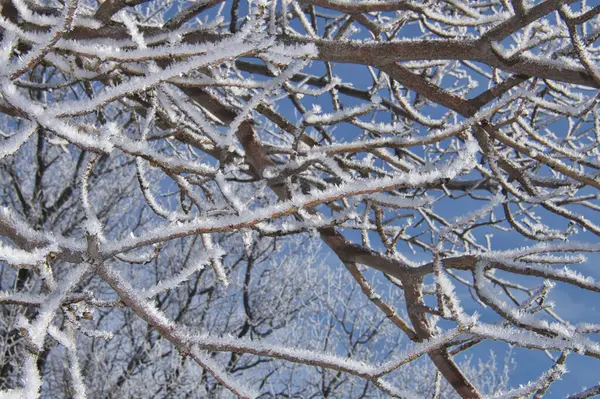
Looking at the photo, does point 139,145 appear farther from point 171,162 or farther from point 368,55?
point 368,55

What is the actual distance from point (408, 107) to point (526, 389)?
3.73ft

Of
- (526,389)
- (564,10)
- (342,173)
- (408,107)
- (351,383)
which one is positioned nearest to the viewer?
(526,389)

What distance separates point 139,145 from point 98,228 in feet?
0.86

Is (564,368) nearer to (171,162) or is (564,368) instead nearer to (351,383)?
(171,162)

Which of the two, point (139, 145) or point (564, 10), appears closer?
point (139, 145)

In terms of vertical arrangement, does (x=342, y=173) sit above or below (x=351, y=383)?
below

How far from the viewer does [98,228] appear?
106 centimetres

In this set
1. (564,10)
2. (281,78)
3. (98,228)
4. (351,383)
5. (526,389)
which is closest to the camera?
(98,228)

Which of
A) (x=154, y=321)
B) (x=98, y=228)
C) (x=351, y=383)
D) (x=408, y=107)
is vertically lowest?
(x=154, y=321)

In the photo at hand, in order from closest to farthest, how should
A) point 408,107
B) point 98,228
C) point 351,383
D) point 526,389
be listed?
point 98,228, point 526,389, point 408,107, point 351,383

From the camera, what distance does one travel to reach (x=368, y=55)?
1609 mm

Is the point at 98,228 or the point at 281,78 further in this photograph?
the point at 281,78

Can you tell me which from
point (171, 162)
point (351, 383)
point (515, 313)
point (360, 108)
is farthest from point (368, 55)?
point (351, 383)

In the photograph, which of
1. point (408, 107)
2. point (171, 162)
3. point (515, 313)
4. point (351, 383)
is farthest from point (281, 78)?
point (351, 383)
